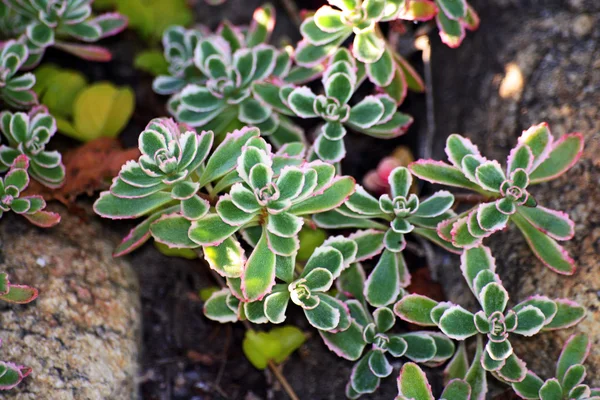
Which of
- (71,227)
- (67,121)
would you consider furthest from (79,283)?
(67,121)

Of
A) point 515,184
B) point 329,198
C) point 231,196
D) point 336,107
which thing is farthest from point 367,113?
point 231,196

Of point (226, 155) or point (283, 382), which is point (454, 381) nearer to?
point (283, 382)

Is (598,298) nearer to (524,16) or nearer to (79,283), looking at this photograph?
(524,16)

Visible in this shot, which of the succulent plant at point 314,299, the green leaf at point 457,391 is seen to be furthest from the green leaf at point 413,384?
the succulent plant at point 314,299

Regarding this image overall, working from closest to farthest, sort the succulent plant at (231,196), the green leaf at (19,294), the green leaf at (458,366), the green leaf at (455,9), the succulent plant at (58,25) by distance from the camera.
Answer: the succulent plant at (231,196) → the green leaf at (19,294) → the green leaf at (458,366) → the green leaf at (455,9) → the succulent plant at (58,25)

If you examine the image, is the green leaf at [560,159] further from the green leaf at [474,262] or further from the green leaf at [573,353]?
the green leaf at [573,353]

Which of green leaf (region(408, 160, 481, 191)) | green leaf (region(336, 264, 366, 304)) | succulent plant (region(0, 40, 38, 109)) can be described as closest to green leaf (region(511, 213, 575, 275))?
green leaf (region(408, 160, 481, 191))
